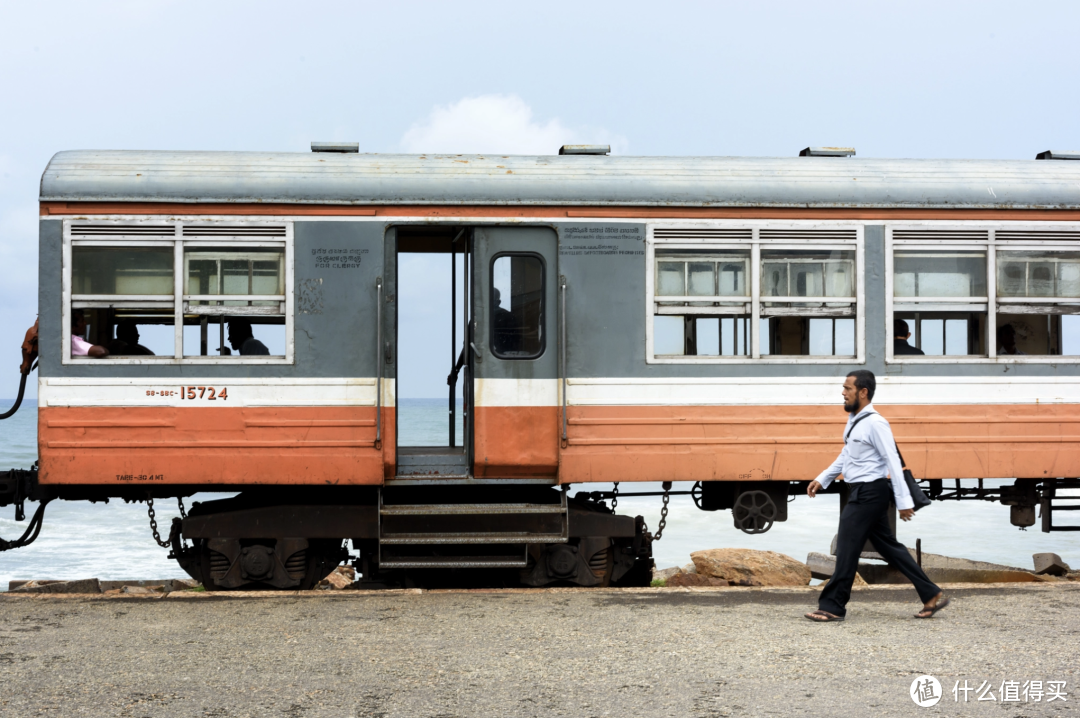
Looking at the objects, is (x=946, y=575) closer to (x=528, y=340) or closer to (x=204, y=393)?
(x=528, y=340)

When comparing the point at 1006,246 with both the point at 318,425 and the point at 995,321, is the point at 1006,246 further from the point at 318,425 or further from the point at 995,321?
the point at 318,425

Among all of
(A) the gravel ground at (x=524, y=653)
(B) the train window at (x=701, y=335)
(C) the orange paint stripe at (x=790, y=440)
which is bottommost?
(A) the gravel ground at (x=524, y=653)

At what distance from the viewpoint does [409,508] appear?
766cm

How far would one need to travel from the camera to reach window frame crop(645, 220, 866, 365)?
26.1 ft

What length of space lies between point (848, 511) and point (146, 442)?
5.32 meters

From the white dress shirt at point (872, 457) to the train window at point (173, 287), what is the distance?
4298 millimetres

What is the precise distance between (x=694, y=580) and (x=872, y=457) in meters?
5.67

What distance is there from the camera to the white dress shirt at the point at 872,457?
6273mm

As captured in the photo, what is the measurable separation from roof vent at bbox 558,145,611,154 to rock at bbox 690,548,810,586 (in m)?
5.68

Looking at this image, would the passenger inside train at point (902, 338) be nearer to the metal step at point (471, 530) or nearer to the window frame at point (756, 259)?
the window frame at point (756, 259)

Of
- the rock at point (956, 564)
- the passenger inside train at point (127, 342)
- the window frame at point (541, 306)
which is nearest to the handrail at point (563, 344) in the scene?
the window frame at point (541, 306)

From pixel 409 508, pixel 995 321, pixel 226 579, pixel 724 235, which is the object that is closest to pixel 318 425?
pixel 409 508

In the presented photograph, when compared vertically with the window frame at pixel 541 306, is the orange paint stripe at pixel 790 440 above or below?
below

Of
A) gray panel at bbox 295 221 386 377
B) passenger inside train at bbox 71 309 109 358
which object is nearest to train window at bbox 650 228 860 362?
gray panel at bbox 295 221 386 377
